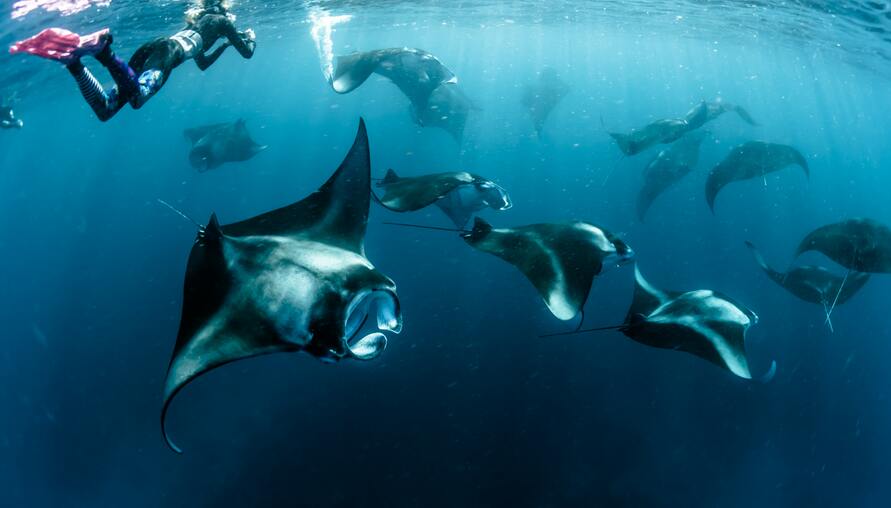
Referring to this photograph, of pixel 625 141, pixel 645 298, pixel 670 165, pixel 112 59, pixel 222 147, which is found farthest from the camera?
pixel 222 147

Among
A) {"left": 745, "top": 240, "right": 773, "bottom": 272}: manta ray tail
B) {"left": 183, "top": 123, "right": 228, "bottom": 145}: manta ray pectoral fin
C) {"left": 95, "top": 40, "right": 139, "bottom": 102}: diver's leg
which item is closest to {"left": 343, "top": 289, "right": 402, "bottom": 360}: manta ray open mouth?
{"left": 95, "top": 40, "right": 139, "bottom": 102}: diver's leg

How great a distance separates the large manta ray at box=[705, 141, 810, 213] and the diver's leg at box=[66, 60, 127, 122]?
12.0 meters

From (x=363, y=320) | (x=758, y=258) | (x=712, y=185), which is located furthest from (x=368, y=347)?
(x=712, y=185)

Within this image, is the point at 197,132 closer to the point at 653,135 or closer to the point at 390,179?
the point at 390,179

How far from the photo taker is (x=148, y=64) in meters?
5.73

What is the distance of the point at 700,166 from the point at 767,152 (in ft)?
54.2

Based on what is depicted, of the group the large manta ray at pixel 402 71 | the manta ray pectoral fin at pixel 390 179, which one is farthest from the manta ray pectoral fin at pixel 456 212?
the large manta ray at pixel 402 71

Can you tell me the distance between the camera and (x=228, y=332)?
3023mm

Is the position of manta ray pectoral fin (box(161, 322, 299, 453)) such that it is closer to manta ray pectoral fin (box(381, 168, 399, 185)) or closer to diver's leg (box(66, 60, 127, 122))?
diver's leg (box(66, 60, 127, 122))

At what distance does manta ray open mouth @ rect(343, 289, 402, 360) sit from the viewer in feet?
10.0

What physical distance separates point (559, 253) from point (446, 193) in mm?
1560

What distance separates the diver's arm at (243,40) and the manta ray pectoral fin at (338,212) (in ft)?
17.9

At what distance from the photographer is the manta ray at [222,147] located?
1413cm

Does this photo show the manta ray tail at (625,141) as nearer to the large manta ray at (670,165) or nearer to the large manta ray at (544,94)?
the large manta ray at (670,165)
